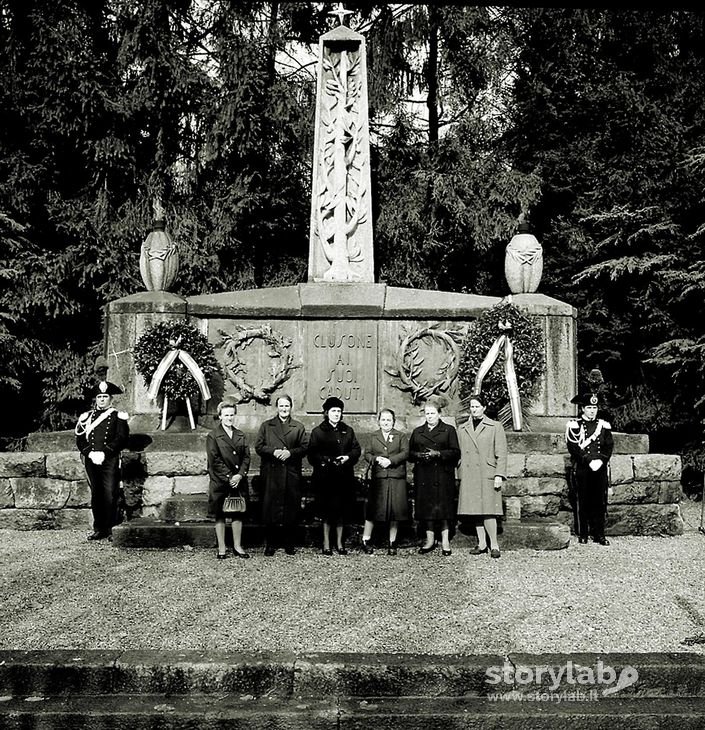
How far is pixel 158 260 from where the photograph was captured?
11125 millimetres

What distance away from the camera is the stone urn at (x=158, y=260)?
36.5ft

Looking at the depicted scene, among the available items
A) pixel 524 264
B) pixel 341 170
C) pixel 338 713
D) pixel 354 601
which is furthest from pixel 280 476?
pixel 341 170

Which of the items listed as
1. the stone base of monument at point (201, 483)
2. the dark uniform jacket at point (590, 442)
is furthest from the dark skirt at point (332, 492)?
the dark uniform jacket at point (590, 442)

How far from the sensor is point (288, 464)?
311 inches

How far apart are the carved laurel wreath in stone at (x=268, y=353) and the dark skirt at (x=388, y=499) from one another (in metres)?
3.18

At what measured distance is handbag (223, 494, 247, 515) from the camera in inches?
295

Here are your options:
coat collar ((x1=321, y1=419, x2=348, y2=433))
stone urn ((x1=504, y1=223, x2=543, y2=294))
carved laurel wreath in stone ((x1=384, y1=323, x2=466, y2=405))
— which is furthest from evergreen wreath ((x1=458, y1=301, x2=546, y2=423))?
coat collar ((x1=321, y1=419, x2=348, y2=433))

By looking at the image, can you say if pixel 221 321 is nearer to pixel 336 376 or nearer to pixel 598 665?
pixel 336 376

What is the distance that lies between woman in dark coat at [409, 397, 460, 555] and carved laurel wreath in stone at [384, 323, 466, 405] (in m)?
2.57

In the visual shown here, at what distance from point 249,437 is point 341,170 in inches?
157

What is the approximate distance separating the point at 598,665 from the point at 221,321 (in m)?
7.43

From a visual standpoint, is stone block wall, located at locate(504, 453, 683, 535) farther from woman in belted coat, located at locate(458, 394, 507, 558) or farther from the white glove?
the white glove

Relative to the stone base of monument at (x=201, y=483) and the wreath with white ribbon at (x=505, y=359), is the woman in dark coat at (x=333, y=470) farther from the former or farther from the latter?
the wreath with white ribbon at (x=505, y=359)

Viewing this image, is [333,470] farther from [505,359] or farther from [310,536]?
[505,359]
